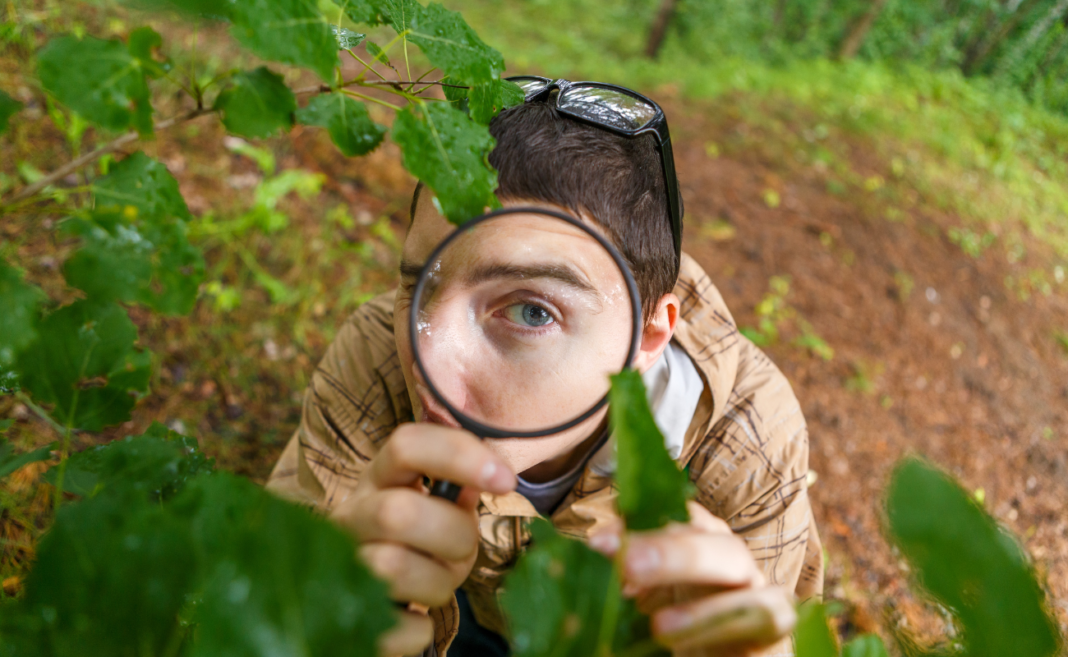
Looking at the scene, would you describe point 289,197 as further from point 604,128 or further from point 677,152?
point 677,152

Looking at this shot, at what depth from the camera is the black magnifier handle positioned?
3.52 feet

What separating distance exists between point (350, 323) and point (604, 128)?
1.50m

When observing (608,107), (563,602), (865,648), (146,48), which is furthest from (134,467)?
(608,107)

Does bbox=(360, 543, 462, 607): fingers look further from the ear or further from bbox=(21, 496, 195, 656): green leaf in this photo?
the ear

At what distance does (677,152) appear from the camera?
6.77 meters

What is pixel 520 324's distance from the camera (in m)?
1.75

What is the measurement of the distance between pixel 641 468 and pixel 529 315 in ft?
3.35

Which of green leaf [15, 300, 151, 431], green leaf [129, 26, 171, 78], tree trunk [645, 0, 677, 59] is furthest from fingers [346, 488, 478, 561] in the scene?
tree trunk [645, 0, 677, 59]

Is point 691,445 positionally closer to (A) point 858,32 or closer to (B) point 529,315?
(B) point 529,315

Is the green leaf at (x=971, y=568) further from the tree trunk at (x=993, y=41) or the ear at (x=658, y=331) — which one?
the tree trunk at (x=993, y=41)

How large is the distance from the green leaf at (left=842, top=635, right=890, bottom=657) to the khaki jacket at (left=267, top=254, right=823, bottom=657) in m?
1.41

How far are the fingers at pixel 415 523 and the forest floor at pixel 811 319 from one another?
1993 mm

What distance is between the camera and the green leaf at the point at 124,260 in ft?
3.27

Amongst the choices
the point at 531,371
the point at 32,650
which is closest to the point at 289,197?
the point at 531,371
